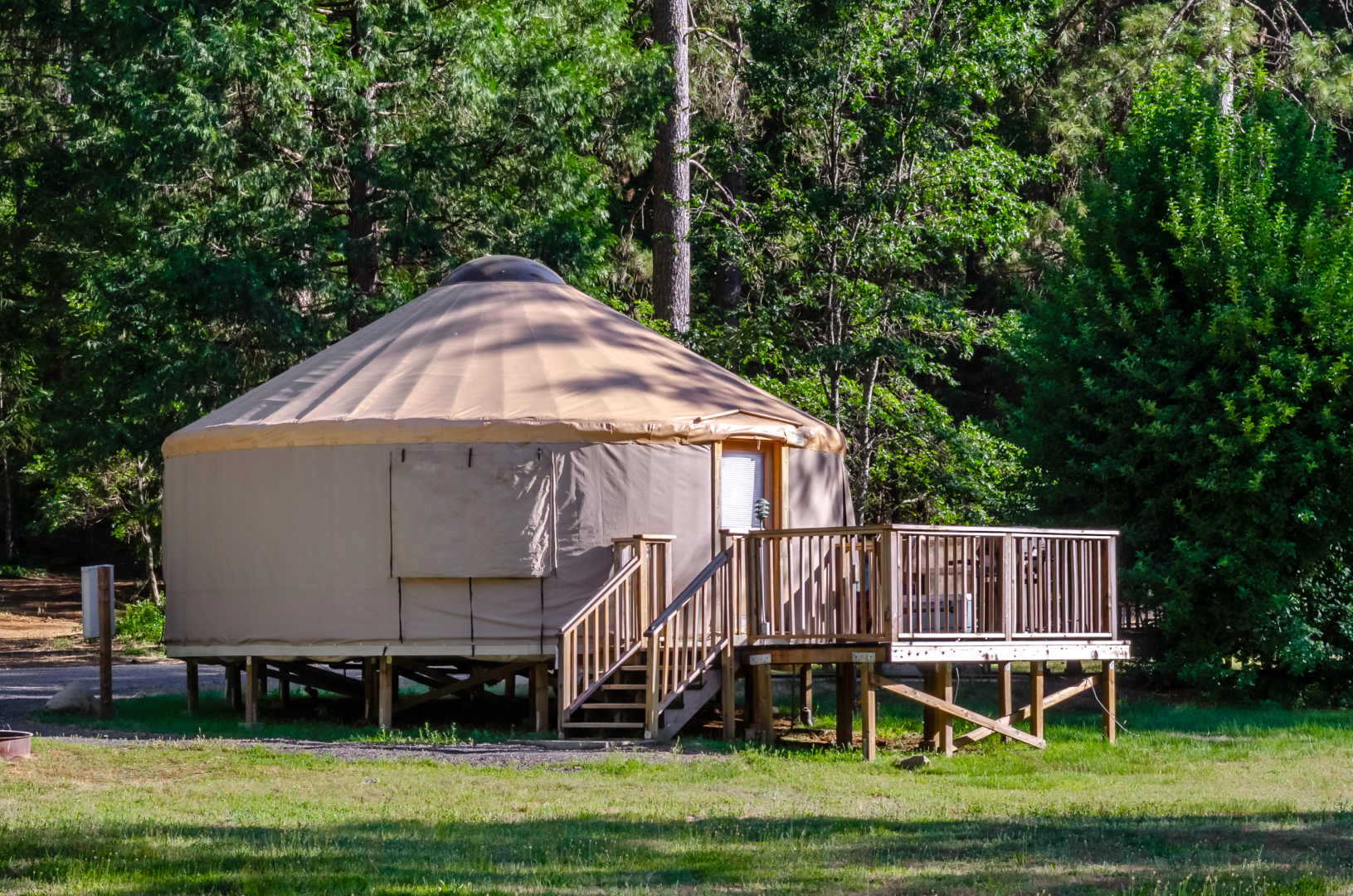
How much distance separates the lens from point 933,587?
9.43 metres

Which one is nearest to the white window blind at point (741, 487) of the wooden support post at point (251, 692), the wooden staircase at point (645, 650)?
the wooden staircase at point (645, 650)

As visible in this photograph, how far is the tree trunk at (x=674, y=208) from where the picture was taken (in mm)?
18766

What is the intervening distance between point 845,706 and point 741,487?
7.96 ft

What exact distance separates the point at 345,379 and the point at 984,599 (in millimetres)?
5532

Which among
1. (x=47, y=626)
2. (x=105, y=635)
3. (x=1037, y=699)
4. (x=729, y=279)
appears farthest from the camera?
(x=47, y=626)

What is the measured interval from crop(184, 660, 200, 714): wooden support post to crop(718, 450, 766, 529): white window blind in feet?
14.7

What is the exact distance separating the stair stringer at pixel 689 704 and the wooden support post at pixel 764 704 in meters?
0.29

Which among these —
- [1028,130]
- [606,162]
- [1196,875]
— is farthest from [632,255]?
[1196,875]

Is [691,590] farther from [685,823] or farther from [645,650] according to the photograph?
[685,823]

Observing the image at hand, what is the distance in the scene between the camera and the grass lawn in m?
5.27

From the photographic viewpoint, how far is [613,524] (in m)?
11.3

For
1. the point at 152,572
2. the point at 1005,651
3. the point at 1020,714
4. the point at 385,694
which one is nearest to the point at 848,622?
the point at 1005,651

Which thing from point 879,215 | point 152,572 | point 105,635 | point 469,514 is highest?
point 879,215

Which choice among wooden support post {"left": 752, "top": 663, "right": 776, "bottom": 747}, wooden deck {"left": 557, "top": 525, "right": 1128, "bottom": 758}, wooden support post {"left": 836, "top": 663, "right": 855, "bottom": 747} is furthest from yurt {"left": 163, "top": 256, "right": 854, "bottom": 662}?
wooden support post {"left": 836, "top": 663, "right": 855, "bottom": 747}
